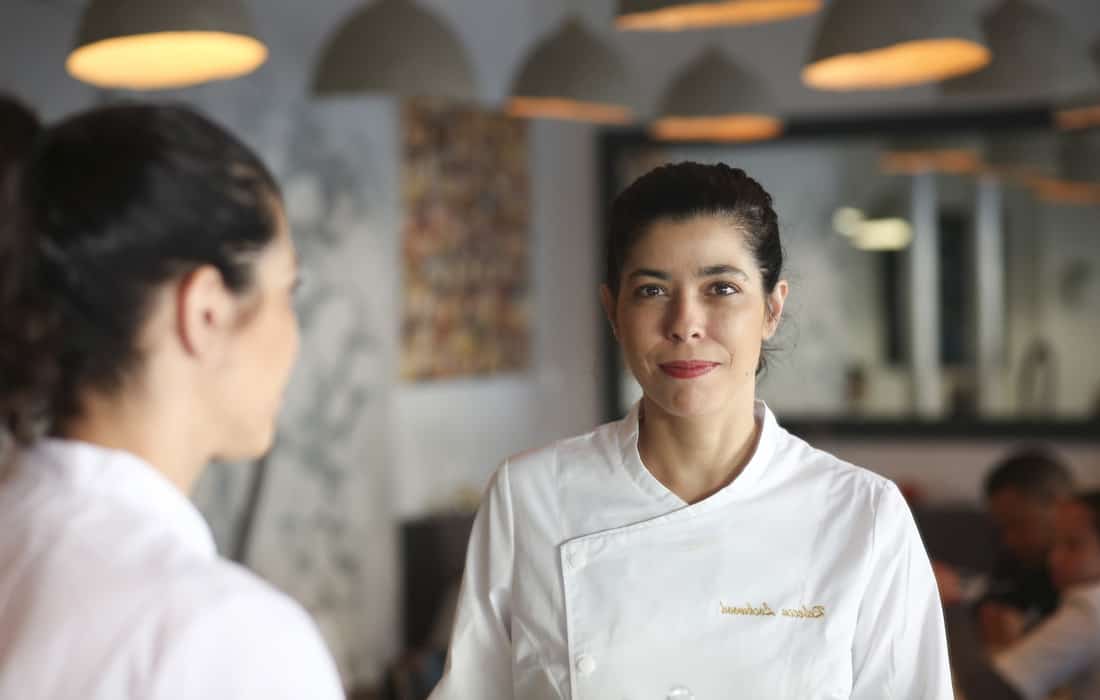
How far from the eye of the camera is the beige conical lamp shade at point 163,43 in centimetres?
258

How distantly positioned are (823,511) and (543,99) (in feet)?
7.43

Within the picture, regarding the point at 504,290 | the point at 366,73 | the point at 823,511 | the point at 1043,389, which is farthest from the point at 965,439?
the point at 823,511

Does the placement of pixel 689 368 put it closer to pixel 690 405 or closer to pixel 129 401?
pixel 690 405

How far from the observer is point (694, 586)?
1.76 meters

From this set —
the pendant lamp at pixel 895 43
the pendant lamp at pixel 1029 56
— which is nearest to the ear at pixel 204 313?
the pendant lamp at pixel 895 43

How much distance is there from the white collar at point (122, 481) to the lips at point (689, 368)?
2.86ft

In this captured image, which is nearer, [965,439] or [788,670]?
[788,670]

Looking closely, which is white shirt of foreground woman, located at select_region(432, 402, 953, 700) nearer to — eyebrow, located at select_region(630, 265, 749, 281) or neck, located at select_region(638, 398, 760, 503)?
neck, located at select_region(638, 398, 760, 503)

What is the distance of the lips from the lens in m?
1.77

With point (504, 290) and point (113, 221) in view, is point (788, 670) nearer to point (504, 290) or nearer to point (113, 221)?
point (113, 221)

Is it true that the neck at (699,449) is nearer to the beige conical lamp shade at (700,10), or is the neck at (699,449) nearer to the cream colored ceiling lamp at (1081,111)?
the beige conical lamp shade at (700,10)

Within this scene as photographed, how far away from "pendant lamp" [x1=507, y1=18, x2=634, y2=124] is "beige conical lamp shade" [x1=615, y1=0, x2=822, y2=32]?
811 millimetres

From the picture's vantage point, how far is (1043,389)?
6.41m

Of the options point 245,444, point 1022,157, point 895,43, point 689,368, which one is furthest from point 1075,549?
point 1022,157
